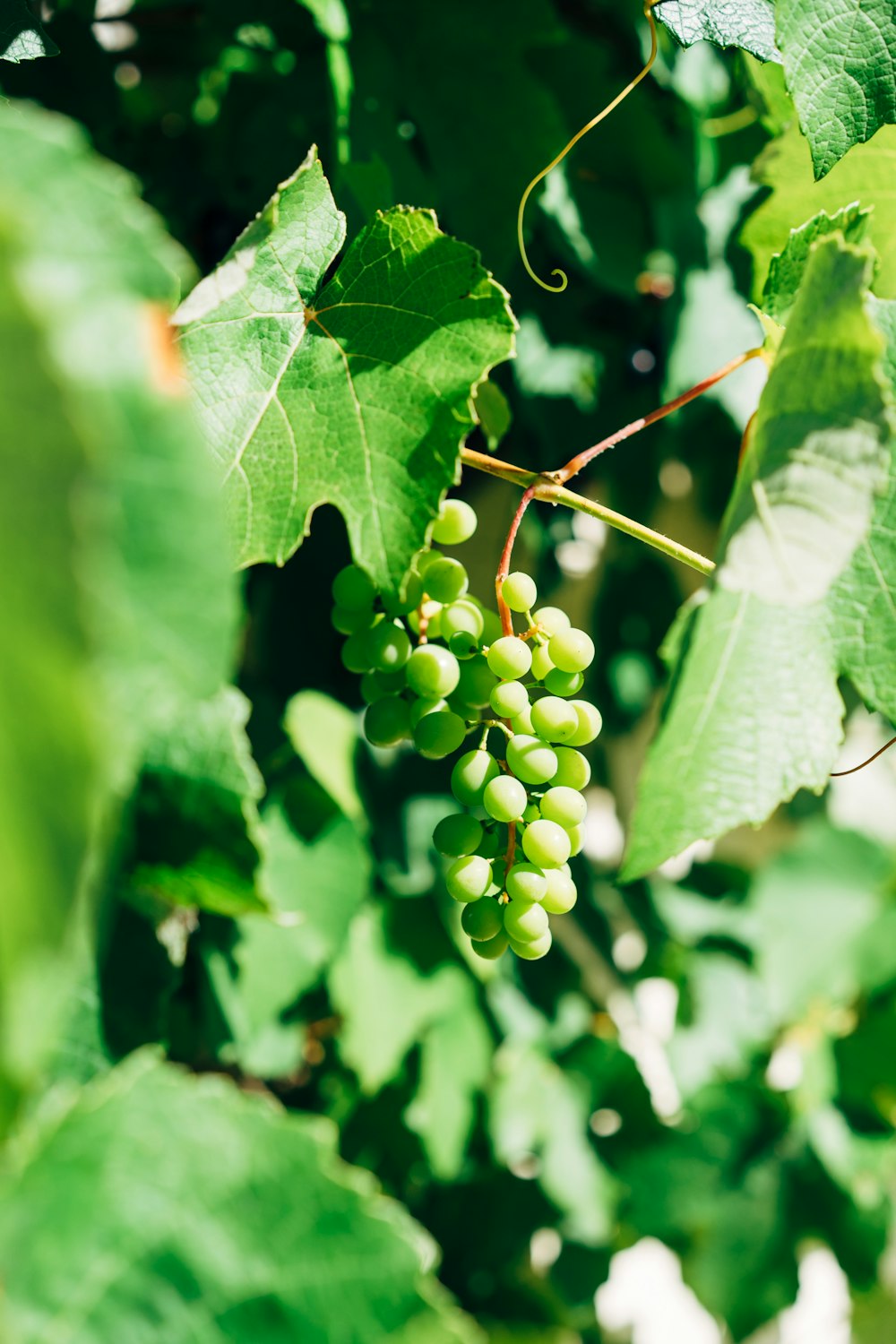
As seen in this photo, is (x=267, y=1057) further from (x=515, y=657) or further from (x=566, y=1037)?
(x=515, y=657)

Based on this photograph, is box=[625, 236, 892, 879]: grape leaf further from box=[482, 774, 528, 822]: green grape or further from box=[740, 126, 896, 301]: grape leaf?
box=[740, 126, 896, 301]: grape leaf

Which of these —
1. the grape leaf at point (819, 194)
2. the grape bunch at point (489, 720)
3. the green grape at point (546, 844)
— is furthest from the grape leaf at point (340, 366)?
the grape leaf at point (819, 194)

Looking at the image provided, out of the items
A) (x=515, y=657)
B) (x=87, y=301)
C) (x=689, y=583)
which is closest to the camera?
(x=87, y=301)

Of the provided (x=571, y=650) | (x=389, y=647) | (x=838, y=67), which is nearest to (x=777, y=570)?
(x=571, y=650)

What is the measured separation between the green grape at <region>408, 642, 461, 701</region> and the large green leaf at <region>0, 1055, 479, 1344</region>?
271 mm

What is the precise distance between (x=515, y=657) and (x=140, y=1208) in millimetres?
326

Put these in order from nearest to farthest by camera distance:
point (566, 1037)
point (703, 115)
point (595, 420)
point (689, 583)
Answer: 1. point (703, 115)
2. point (595, 420)
3. point (566, 1037)
4. point (689, 583)

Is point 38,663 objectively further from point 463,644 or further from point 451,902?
point 451,902

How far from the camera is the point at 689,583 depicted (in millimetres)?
1875

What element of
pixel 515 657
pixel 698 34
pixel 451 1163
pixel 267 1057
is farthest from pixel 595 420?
pixel 451 1163

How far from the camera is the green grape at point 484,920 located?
579 millimetres

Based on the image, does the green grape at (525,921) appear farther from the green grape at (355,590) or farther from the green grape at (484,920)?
the green grape at (355,590)

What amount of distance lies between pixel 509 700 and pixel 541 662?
32 mm

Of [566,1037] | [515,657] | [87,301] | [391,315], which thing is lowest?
[566,1037]
